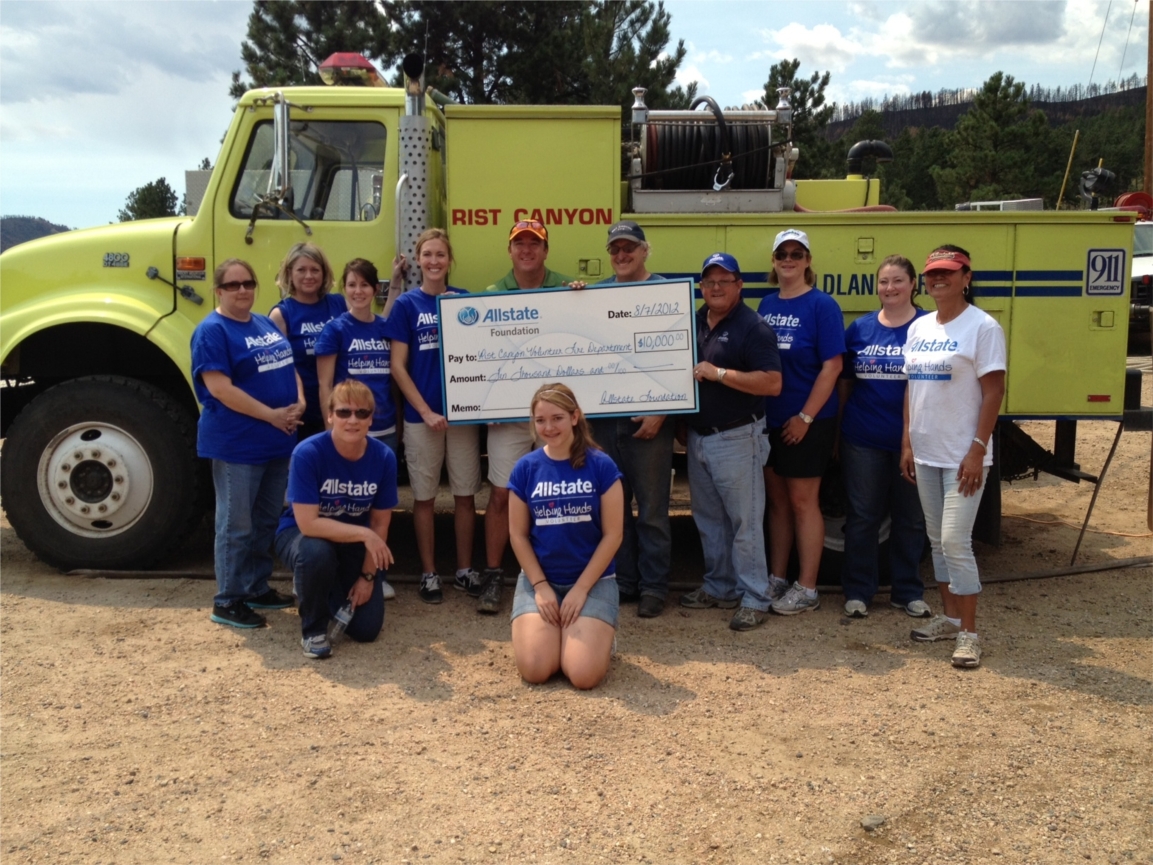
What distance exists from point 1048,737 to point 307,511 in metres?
3.20

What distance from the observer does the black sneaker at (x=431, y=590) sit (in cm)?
539

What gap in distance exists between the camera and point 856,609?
17.1ft

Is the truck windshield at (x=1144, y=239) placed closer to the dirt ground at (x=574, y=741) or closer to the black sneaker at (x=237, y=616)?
the dirt ground at (x=574, y=741)

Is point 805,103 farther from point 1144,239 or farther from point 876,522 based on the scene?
point 876,522

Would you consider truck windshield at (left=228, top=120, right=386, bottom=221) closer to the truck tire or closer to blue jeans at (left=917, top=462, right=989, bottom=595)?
the truck tire

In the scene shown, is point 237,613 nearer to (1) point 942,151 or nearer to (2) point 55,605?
(2) point 55,605

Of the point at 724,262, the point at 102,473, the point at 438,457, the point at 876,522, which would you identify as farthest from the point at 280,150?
the point at 876,522

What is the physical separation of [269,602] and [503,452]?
146cm

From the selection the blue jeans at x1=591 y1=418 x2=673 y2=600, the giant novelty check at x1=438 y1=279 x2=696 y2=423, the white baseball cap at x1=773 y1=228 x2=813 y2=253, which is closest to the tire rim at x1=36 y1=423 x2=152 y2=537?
the giant novelty check at x1=438 y1=279 x2=696 y2=423

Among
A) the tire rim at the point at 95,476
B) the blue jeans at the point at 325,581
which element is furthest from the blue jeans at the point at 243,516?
the tire rim at the point at 95,476

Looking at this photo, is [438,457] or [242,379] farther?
[438,457]

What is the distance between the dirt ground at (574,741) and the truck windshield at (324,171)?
7.33ft

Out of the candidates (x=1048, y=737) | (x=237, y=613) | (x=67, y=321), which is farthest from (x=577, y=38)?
(x=1048, y=737)

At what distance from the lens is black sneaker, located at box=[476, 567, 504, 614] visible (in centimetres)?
522
